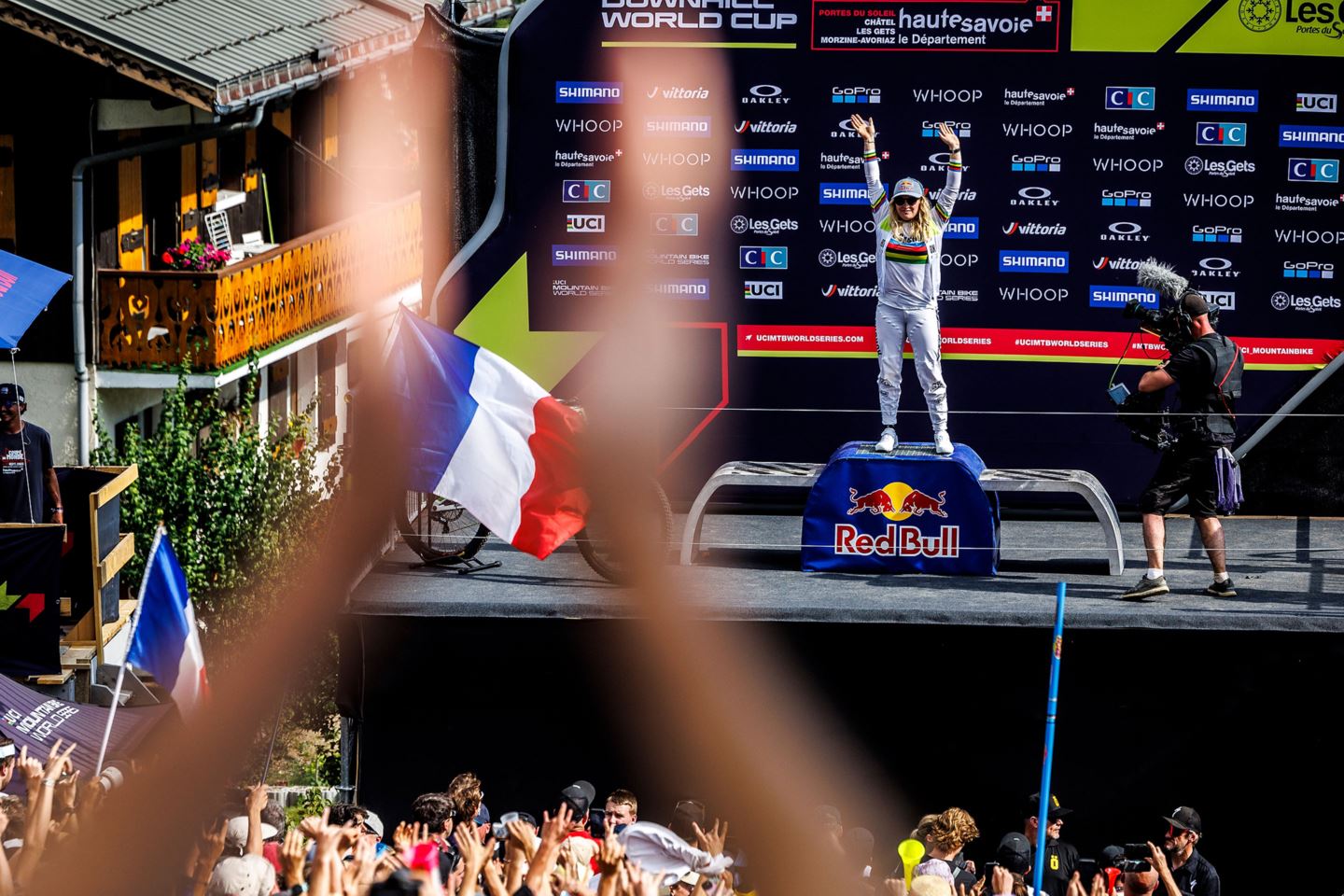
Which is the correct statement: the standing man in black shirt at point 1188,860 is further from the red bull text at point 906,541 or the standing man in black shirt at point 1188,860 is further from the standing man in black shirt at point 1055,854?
the red bull text at point 906,541

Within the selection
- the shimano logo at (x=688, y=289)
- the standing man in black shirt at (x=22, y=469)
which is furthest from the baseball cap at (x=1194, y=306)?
the standing man in black shirt at (x=22, y=469)

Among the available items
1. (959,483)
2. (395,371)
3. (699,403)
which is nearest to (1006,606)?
(959,483)

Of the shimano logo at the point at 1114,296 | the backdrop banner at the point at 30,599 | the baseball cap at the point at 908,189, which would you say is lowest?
the backdrop banner at the point at 30,599

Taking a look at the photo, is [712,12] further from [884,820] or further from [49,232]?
[49,232]

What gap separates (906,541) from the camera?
11664 mm

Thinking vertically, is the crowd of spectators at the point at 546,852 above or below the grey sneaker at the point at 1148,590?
below

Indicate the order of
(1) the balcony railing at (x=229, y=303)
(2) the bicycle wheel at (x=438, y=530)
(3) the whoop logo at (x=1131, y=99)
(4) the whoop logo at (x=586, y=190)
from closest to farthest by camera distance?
Answer: (2) the bicycle wheel at (x=438, y=530) < (3) the whoop logo at (x=1131, y=99) < (4) the whoop logo at (x=586, y=190) < (1) the balcony railing at (x=229, y=303)

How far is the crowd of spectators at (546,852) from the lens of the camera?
6645 millimetres

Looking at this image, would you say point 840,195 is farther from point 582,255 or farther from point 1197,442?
point 1197,442

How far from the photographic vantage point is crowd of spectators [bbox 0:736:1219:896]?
6645 millimetres

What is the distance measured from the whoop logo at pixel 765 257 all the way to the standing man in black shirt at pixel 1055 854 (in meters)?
4.10

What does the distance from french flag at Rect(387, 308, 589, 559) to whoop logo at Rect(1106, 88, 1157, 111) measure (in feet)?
13.5

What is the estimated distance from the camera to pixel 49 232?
1912cm

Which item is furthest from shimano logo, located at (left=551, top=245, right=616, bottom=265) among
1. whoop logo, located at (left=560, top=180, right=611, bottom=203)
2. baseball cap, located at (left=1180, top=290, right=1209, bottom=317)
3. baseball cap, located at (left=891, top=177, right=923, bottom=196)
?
baseball cap, located at (left=1180, top=290, right=1209, bottom=317)
